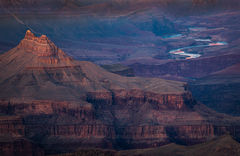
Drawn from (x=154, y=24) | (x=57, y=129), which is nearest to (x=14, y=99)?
(x=57, y=129)

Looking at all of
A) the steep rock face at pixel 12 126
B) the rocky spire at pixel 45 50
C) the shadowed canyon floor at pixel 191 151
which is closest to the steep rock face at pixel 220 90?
the rocky spire at pixel 45 50

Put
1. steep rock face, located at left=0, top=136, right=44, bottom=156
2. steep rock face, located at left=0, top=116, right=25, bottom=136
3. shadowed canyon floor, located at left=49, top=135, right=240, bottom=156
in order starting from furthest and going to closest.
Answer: steep rock face, located at left=0, top=116, right=25, bottom=136, steep rock face, located at left=0, top=136, right=44, bottom=156, shadowed canyon floor, located at left=49, top=135, right=240, bottom=156

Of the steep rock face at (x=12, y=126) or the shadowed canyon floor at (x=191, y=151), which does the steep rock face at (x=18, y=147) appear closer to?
the steep rock face at (x=12, y=126)

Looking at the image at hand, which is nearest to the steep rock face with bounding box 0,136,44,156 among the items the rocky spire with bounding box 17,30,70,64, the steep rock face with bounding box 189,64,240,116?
the rocky spire with bounding box 17,30,70,64

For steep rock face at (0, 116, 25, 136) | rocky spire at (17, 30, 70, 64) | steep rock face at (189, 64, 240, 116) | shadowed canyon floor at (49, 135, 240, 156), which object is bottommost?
shadowed canyon floor at (49, 135, 240, 156)

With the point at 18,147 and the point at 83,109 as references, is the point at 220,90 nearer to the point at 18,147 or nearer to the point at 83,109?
the point at 83,109

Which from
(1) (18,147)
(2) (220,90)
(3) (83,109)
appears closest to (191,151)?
(3) (83,109)

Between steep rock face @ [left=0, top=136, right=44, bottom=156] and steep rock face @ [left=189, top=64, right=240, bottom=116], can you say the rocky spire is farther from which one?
steep rock face @ [left=189, top=64, right=240, bottom=116]

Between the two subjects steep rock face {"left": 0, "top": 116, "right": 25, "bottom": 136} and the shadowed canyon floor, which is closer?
the shadowed canyon floor
